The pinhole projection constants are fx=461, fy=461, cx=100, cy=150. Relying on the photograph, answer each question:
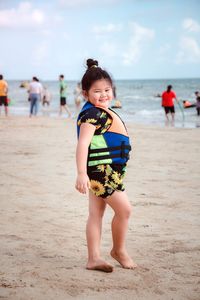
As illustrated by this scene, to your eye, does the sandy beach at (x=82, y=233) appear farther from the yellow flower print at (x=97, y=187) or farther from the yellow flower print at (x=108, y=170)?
the yellow flower print at (x=108, y=170)

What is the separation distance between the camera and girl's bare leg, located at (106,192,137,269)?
319cm

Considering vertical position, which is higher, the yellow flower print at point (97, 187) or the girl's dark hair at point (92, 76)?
the girl's dark hair at point (92, 76)

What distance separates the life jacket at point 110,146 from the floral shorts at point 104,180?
0.04 meters

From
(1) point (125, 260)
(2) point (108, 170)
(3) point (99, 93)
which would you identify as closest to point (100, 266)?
(1) point (125, 260)

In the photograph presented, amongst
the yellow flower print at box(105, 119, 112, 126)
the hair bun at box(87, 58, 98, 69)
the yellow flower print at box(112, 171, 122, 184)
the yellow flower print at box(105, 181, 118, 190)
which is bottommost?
the yellow flower print at box(105, 181, 118, 190)

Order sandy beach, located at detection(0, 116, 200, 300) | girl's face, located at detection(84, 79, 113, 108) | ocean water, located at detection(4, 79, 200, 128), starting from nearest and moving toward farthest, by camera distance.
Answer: sandy beach, located at detection(0, 116, 200, 300)
girl's face, located at detection(84, 79, 113, 108)
ocean water, located at detection(4, 79, 200, 128)

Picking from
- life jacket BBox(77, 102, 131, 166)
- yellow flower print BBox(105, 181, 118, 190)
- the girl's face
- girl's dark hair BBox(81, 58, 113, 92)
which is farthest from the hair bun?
yellow flower print BBox(105, 181, 118, 190)

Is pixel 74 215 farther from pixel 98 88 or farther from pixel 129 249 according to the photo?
pixel 98 88

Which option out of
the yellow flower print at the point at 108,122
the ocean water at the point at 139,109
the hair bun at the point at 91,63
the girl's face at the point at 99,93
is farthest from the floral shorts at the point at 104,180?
the ocean water at the point at 139,109

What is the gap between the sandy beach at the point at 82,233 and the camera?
3.01 m

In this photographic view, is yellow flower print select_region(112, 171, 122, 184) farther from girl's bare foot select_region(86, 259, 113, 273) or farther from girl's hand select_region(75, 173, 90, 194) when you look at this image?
girl's bare foot select_region(86, 259, 113, 273)

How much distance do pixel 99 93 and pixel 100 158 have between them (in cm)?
47

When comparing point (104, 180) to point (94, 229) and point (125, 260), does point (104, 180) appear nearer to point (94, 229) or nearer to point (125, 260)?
point (94, 229)

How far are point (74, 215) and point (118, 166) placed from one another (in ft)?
5.71
